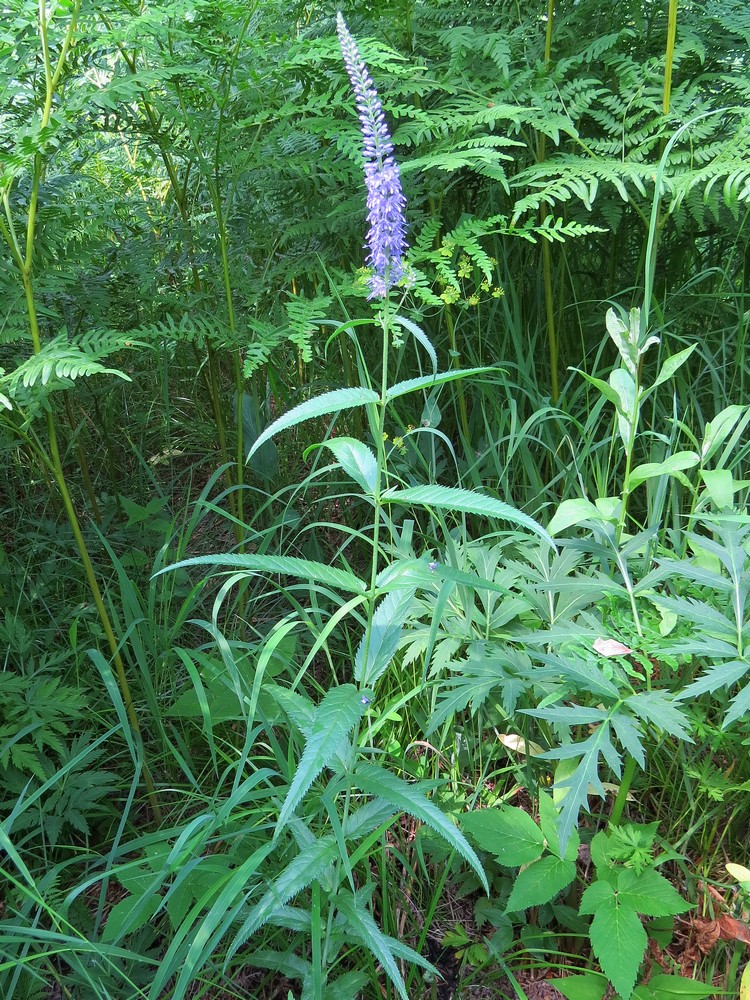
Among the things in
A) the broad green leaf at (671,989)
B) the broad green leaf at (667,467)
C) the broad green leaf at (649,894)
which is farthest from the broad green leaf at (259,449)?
the broad green leaf at (671,989)

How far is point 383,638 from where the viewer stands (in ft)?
4.05

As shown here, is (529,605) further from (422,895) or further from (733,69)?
(733,69)

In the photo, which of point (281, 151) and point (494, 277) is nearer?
point (281, 151)

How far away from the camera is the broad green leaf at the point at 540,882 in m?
1.27

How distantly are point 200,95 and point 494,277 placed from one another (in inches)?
43.0

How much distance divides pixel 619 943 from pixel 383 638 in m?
0.60

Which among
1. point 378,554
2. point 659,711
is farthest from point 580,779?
point 378,554

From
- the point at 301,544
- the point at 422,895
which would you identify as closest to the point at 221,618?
the point at 301,544

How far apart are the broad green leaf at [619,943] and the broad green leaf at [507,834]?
0.14 m

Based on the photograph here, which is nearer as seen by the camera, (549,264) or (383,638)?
(383,638)

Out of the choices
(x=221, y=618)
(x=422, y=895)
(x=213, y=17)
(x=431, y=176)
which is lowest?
(x=422, y=895)

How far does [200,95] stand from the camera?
190 cm

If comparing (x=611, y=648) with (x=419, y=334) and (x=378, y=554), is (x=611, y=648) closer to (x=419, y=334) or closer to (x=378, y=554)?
(x=419, y=334)

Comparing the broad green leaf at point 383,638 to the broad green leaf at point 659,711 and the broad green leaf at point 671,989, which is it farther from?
the broad green leaf at point 671,989
